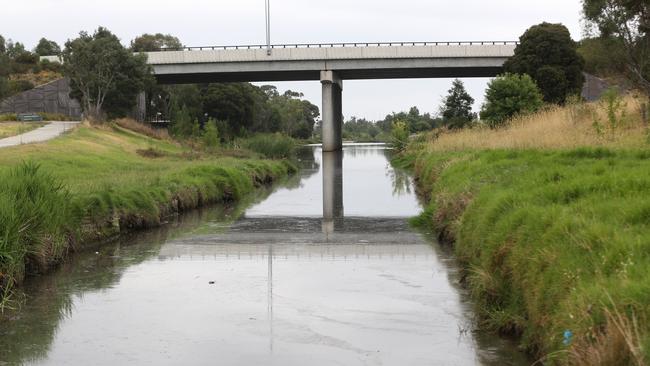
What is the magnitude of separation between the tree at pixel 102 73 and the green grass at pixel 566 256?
40090 mm

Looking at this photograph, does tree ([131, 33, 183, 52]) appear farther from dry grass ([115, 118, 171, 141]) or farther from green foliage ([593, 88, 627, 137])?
green foliage ([593, 88, 627, 137])

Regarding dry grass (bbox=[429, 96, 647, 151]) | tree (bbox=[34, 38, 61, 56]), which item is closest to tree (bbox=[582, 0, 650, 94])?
dry grass (bbox=[429, 96, 647, 151])

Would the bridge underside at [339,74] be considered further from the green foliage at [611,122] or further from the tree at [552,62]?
the green foliage at [611,122]

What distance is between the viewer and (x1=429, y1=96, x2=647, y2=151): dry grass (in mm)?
18341

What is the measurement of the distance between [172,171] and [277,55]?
33778 mm

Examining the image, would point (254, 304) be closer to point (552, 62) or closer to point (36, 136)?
point (36, 136)

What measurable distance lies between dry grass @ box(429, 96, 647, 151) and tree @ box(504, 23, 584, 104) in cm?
1235

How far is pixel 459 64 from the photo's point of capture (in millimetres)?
58094

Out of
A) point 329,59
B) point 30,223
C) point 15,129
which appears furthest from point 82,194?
point 329,59

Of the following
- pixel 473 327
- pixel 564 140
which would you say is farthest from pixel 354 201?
pixel 473 327

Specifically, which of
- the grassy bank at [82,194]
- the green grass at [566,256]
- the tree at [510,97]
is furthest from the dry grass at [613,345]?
the tree at [510,97]

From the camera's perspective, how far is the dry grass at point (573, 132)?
60.2 ft

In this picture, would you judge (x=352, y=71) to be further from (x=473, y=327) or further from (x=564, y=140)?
(x=473, y=327)

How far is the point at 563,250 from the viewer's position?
23.5ft
